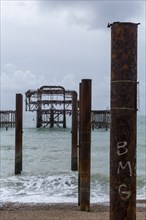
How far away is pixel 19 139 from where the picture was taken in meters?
17.6

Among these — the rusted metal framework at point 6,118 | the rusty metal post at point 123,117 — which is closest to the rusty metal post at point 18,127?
the rusty metal post at point 123,117

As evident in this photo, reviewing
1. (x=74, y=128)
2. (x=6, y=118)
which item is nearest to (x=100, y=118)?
(x=6, y=118)

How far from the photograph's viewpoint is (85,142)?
378 inches

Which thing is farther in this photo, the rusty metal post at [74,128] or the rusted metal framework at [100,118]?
the rusted metal framework at [100,118]

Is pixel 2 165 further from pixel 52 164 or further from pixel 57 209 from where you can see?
pixel 57 209

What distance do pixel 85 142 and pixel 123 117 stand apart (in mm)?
6547

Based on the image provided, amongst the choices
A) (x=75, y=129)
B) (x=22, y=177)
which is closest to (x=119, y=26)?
(x=75, y=129)

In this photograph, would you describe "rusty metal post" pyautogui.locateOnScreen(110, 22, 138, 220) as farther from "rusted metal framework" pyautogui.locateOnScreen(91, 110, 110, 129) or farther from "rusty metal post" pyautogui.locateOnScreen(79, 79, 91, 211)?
"rusted metal framework" pyautogui.locateOnScreen(91, 110, 110, 129)

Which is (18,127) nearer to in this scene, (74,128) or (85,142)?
(74,128)

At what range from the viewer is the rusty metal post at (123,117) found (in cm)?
305

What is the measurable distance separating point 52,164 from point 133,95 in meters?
21.9

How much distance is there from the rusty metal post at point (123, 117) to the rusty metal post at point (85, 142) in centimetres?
640

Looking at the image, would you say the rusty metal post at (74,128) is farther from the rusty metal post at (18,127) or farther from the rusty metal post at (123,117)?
the rusty metal post at (123,117)

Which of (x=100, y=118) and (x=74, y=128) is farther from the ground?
(x=74, y=128)
